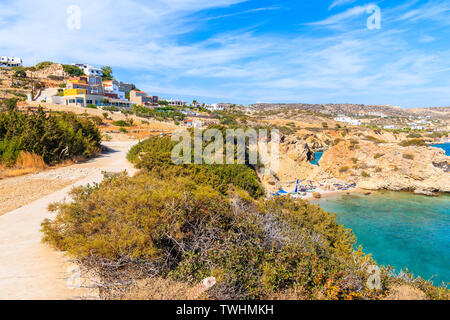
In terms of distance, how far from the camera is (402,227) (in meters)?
13.7

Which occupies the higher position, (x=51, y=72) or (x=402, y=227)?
(x=51, y=72)

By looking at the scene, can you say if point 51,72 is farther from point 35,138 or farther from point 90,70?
point 35,138

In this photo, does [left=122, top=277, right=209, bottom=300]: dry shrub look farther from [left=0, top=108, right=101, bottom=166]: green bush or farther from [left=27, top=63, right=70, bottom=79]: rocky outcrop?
[left=27, top=63, right=70, bottom=79]: rocky outcrop

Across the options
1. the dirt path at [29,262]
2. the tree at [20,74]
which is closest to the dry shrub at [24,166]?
the dirt path at [29,262]

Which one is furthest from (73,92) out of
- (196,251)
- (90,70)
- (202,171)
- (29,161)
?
(196,251)

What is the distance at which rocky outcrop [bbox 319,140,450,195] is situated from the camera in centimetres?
2100

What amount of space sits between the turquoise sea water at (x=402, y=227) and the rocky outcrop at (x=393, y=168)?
1.33 metres

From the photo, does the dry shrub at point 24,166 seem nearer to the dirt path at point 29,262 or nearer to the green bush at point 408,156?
the dirt path at point 29,262

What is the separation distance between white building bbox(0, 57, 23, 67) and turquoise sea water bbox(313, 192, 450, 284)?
116 metres

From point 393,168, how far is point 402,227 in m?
9.94

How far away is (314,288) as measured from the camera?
340cm

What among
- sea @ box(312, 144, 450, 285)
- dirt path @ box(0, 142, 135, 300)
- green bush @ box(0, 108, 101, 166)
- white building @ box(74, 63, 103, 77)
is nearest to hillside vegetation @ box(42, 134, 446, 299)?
dirt path @ box(0, 142, 135, 300)
